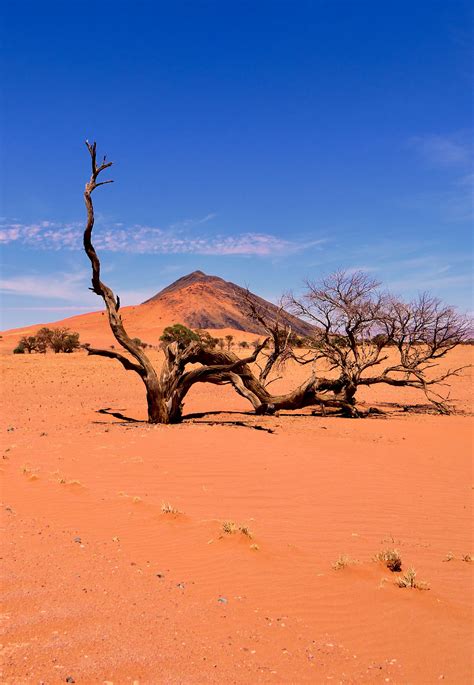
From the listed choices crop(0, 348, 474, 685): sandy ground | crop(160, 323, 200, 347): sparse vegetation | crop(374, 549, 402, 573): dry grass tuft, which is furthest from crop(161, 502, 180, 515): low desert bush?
crop(160, 323, 200, 347): sparse vegetation

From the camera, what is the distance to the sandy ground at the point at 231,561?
300 cm

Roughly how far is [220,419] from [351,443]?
164 inches

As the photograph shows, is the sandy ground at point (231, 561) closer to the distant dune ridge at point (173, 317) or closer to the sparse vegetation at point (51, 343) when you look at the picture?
the sparse vegetation at point (51, 343)

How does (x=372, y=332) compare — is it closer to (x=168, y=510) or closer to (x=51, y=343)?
(x=168, y=510)

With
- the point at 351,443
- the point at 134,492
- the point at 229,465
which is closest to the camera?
the point at 134,492

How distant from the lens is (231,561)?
4.41 m

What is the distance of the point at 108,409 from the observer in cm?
1523

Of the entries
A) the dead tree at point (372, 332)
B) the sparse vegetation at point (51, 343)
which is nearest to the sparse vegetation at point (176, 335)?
the sparse vegetation at point (51, 343)

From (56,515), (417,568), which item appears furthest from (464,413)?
(56,515)

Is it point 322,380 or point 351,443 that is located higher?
point 322,380

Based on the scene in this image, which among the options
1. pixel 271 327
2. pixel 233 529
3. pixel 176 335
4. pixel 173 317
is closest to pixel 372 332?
pixel 271 327

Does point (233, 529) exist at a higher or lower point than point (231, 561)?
higher

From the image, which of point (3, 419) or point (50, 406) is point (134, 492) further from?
point (50, 406)

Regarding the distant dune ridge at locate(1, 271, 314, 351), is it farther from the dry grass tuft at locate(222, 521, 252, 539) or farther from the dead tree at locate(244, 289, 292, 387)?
the dry grass tuft at locate(222, 521, 252, 539)
